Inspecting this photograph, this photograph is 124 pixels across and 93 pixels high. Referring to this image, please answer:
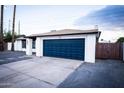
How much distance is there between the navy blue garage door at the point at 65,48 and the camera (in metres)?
10.2

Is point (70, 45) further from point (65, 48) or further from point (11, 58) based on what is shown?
point (11, 58)

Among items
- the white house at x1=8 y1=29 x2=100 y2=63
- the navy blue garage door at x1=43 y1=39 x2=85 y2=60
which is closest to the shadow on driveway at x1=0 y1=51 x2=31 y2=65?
the white house at x1=8 y1=29 x2=100 y2=63

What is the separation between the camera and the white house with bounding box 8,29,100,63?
31.1 ft

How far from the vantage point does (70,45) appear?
1070 centimetres

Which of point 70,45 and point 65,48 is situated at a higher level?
point 70,45

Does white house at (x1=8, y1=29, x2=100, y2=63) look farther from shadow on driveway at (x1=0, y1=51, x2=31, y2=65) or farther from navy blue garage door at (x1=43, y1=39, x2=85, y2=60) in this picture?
shadow on driveway at (x1=0, y1=51, x2=31, y2=65)

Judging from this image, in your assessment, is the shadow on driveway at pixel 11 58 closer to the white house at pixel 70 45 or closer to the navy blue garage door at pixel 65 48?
the white house at pixel 70 45

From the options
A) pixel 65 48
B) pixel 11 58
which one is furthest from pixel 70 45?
pixel 11 58

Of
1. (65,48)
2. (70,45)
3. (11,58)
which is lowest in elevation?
(11,58)

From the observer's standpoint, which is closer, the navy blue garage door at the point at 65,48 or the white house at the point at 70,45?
the white house at the point at 70,45

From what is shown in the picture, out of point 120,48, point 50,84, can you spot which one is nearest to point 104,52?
point 120,48

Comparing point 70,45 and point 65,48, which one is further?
point 65,48

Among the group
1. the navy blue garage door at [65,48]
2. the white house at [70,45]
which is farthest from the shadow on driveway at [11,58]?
the navy blue garage door at [65,48]

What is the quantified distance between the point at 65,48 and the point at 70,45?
633 mm
